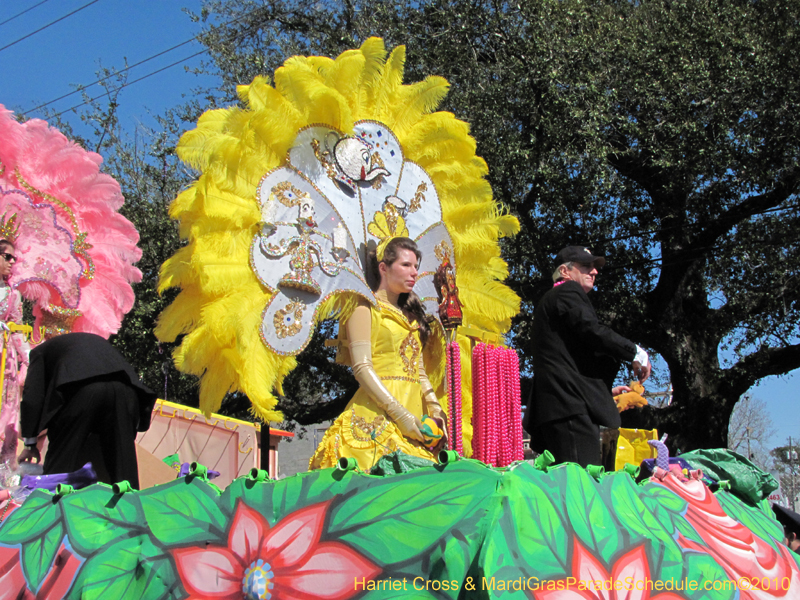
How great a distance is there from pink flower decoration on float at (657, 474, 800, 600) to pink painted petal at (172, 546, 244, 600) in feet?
3.71

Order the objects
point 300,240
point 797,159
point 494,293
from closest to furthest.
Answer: point 300,240
point 494,293
point 797,159

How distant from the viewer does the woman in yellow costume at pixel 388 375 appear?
136 inches

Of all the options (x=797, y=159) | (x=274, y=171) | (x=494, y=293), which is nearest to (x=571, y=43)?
(x=797, y=159)

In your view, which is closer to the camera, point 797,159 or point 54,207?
point 54,207

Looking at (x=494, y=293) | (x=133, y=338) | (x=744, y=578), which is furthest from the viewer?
(x=133, y=338)

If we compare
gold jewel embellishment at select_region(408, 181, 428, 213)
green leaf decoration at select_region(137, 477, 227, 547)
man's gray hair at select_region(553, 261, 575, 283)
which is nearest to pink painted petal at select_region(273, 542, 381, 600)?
green leaf decoration at select_region(137, 477, 227, 547)

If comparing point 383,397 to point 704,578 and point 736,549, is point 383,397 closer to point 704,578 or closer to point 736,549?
point 736,549

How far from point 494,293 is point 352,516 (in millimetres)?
2859

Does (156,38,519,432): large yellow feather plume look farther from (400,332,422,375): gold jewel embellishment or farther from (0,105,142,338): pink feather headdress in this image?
(0,105,142,338): pink feather headdress

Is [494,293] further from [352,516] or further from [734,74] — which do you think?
[734,74]

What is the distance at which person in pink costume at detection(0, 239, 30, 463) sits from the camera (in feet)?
13.5

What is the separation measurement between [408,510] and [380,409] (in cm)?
174

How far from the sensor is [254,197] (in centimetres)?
364

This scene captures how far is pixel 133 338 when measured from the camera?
9133mm
